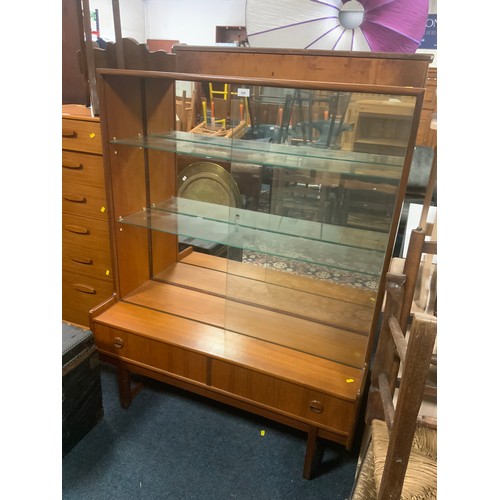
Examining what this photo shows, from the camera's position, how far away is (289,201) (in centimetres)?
149

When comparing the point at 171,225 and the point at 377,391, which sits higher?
the point at 171,225

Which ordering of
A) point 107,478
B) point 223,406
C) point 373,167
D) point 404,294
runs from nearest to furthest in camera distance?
point 404,294 < point 373,167 < point 107,478 < point 223,406

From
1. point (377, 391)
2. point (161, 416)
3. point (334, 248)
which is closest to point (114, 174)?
point (334, 248)

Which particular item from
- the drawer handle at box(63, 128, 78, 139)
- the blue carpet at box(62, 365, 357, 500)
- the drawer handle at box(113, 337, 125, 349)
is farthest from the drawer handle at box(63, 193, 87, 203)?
the blue carpet at box(62, 365, 357, 500)

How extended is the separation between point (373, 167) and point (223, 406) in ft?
3.84

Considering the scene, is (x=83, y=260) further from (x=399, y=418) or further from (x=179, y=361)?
(x=399, y=418)

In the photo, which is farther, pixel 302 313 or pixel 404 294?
pixel 302 313

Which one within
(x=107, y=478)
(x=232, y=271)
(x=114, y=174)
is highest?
(x=114, y=174)

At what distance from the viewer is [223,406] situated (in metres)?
1.70

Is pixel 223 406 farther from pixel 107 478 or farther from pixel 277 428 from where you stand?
pixel 107 478

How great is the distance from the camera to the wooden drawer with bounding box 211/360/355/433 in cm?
125

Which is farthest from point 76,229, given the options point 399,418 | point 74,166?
point 399,418

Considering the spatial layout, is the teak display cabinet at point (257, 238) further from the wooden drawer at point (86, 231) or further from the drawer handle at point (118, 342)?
the wooden drawer at point (86, 231)

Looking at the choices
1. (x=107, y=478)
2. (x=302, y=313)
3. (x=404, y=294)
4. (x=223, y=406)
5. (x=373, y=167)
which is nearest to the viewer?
(x=404, y=294)
